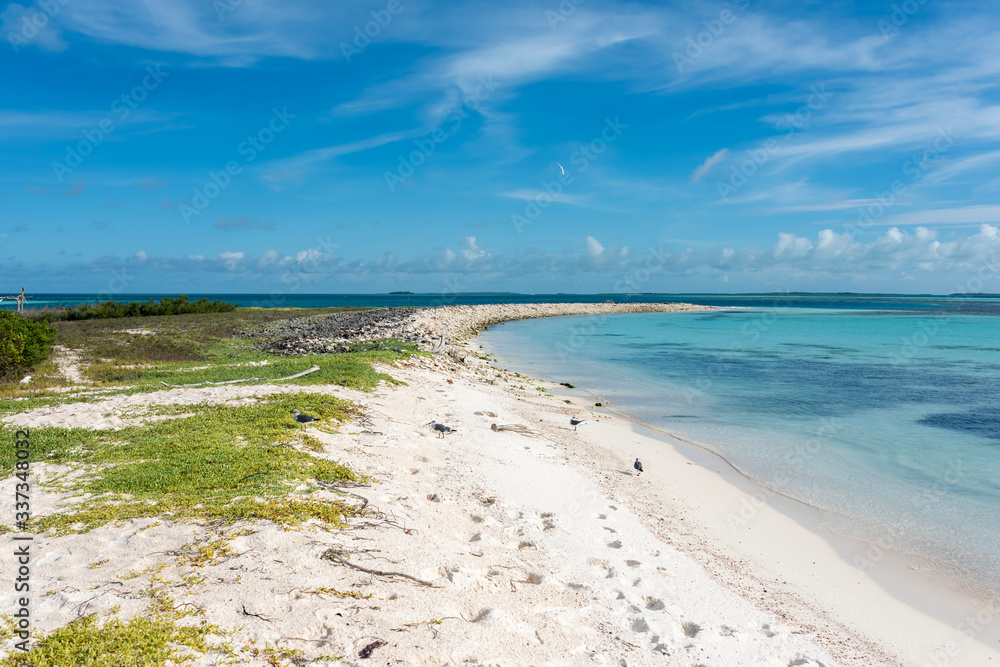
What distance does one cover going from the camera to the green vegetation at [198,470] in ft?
19.8

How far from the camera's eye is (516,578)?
569cm

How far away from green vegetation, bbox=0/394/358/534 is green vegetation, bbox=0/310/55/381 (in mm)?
9722

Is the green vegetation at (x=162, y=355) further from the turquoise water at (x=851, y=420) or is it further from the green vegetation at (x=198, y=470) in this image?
the turquoise water at (x=851, y=420)

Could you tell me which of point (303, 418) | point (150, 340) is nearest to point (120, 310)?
point (150, 340)

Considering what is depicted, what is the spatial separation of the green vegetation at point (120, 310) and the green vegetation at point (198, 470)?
33.7 metres

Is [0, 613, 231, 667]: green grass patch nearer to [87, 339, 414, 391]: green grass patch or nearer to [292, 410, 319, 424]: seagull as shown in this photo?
[292, 410, 319, 424]: seagull

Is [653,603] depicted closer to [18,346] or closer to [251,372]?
[251,372]

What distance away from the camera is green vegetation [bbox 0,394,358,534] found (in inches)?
238

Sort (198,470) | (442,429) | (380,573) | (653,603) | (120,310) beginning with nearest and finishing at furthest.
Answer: (380,573), (653,603), (198,470), (442,429), (120,310)

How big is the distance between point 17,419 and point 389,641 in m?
10.5

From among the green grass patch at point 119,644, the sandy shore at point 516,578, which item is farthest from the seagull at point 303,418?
the green grass patch at point 119,644

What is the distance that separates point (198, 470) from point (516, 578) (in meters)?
4.76

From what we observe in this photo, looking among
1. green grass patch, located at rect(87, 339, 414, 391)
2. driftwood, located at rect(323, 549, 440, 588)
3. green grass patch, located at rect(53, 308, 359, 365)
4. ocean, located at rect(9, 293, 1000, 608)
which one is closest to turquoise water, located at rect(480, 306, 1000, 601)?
ocean, located at rect(9, 293, 1000, 608)

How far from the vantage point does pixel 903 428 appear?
14.8 m
